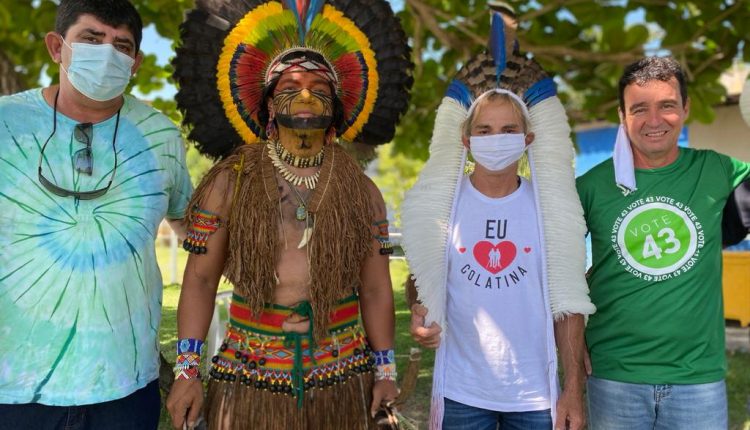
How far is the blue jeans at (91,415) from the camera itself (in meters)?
2.15

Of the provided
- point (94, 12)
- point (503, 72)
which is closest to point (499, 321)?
point (503, 72)

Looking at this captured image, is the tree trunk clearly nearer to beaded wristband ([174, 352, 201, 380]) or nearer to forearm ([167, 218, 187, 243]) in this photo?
forearm ([167, 218, 187, 243])

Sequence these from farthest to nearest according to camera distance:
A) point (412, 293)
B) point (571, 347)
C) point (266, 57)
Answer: point (412, 293) < point (266, 57) < point (571, 347)

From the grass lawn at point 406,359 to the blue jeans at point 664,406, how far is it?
90 cm

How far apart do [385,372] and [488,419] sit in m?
0.41

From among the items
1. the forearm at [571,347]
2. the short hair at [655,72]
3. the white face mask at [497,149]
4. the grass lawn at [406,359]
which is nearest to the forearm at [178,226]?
the grass lawn at [406,359]

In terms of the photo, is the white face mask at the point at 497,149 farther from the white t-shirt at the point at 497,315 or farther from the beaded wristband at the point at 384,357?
the beaded wristband at the point at 384,357

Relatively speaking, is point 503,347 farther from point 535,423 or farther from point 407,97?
point 407,97

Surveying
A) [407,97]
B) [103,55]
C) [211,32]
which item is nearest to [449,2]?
[407,97]

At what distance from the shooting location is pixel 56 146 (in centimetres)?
223

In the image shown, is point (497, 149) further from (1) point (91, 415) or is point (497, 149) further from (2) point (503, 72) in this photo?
A: (1) point (91, 415)

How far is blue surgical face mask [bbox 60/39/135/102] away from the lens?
7.38ft

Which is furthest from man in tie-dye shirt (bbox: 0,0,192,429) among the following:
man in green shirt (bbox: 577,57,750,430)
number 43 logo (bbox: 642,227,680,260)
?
number 43 logo (bbox: 642,227,680,260)

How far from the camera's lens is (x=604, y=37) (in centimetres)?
511
